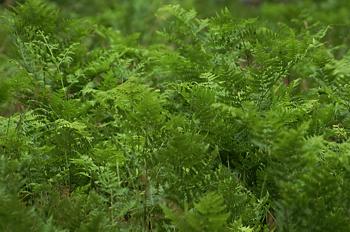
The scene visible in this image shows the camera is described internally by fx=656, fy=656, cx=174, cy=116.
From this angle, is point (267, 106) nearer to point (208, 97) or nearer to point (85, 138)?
point (208, 97)

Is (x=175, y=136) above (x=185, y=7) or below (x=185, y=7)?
below

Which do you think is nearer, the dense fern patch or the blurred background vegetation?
the dense fern patch

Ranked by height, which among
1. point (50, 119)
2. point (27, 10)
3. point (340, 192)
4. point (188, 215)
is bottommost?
point (340, 192)

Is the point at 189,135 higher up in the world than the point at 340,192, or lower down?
higher up

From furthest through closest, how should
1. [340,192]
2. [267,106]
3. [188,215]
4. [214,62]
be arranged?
[214,62], [267,106], [340,192], [188,215]

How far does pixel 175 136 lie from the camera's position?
2.78 m

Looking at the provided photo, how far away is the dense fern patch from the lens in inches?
104

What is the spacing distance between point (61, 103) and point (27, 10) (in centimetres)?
77

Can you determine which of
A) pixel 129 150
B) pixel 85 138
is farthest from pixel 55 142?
pixel 129 150

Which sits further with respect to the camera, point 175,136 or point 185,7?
point 185,7

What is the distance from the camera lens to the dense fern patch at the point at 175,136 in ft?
8.64

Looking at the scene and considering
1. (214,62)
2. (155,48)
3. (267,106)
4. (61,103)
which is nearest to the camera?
(267,106)

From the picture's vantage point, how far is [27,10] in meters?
4.05

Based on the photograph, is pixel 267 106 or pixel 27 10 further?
pixel 27 10
